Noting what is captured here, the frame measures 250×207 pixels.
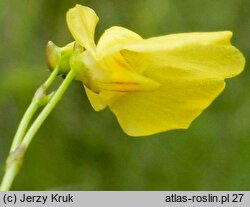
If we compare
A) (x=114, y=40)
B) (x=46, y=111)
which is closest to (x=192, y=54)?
(x=114, y=40)

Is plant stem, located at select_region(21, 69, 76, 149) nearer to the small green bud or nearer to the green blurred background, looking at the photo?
the small green bud

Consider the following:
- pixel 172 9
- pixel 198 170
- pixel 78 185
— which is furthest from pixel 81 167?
pixel 172 9

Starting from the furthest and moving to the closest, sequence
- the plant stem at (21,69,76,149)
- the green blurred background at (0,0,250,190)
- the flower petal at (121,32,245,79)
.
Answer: the green blurred background at (0,0,250,190), the flower petal at (121,32,245,79), the plant stem at (21,69,76,149)

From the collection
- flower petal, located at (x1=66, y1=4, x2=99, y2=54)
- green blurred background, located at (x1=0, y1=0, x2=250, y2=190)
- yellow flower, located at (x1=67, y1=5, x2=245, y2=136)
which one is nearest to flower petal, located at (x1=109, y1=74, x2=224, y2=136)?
yellow flower, located at (x1=67, y1=5, x2=245, y2=136)

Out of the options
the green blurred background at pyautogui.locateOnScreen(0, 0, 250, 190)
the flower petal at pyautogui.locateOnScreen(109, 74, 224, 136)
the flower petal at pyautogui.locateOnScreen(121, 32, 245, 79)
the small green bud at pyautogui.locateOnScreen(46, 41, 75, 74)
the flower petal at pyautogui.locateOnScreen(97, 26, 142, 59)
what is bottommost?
the flower petal at pyautogui.locateOnScreen(109, 74, 224, 136)

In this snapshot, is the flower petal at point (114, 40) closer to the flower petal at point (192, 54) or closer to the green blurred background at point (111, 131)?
the flower petal at point (192, 54)

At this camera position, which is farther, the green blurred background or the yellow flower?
the green blurred background

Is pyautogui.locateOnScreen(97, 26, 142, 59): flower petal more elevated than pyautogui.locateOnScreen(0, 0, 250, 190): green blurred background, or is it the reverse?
pyautogui.locateOnScreen(0, 0, 250, 190): green blurred background

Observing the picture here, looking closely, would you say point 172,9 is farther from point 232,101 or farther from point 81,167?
point 81,167
